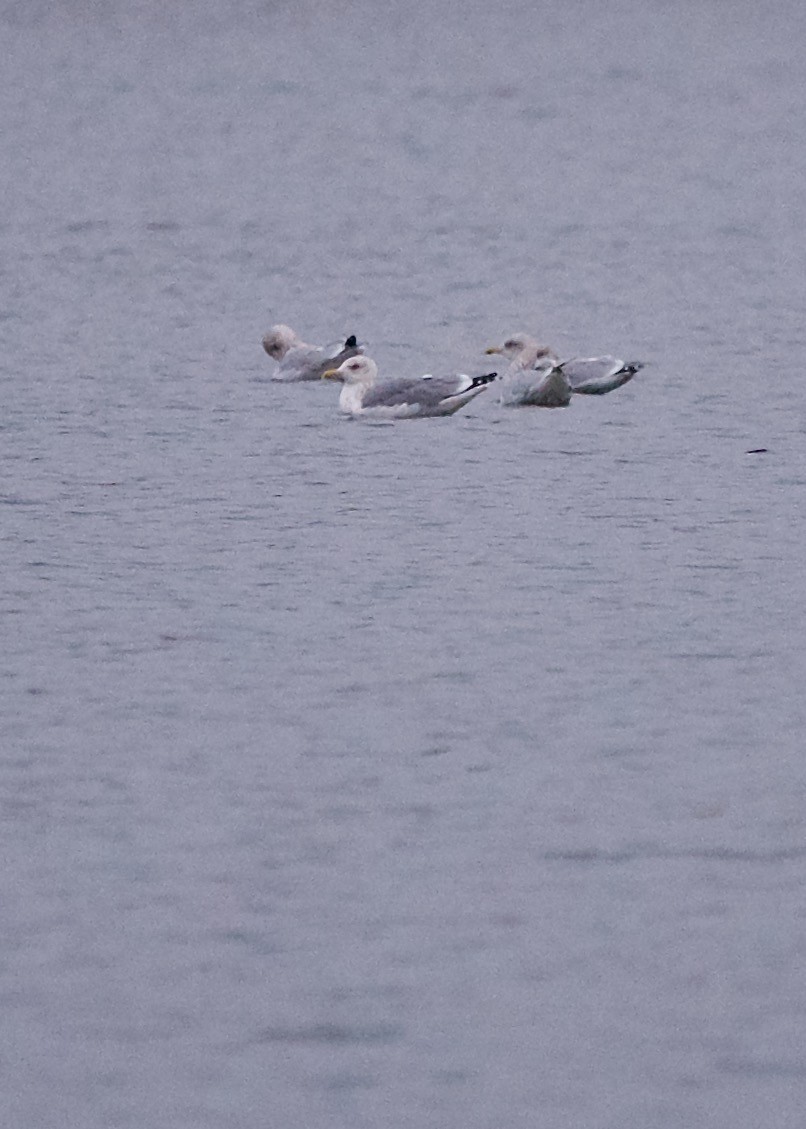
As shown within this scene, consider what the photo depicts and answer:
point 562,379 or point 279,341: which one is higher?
point 279,341

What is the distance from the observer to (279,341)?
81.8ft

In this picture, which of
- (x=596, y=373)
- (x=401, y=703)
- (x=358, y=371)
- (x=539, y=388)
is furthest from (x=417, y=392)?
(x=401, y=703)

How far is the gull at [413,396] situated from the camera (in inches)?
872

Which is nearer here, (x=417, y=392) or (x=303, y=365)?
(x=417, y=392)

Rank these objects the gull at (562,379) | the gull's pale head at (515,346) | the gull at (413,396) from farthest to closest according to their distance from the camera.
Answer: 1. the gull's pale head at (515,346)
2. the gull at (562,379)
3. the gull at (413,396)

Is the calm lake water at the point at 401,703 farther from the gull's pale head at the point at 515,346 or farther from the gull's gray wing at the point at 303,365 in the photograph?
the gull's pale head at the point at 515,346

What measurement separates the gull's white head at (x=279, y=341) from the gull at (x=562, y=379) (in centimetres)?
246

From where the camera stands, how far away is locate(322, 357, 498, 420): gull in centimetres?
2216

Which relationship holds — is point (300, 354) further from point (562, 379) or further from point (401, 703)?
point (401, 703)

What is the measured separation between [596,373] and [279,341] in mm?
3597

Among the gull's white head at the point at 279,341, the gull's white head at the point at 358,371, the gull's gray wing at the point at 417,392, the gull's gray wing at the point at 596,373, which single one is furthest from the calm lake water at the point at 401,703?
the gull's white head at the point at 358,371

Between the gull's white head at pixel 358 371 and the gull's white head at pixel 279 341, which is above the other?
the gull's white head at pixel 279 341

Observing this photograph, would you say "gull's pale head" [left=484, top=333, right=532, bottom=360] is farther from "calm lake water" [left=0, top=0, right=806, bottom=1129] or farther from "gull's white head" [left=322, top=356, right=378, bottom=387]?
"gull's white head" [left=322, top=356, right=378, bottom=387]

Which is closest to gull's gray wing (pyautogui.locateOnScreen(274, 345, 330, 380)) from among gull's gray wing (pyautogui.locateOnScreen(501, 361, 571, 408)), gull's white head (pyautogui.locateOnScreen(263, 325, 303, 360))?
gull's white head (pyautogui.locateOnScreen(263, 325, 303, 360))
